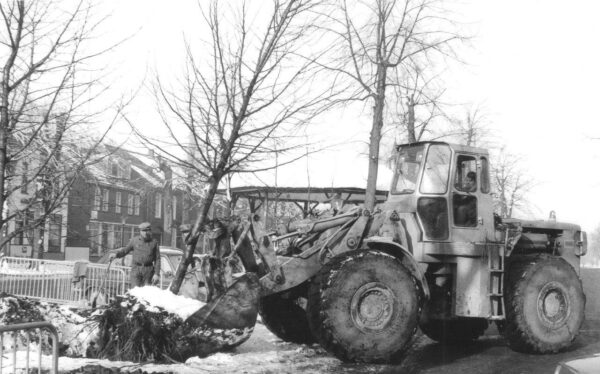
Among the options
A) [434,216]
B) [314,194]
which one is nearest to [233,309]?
[434,216]

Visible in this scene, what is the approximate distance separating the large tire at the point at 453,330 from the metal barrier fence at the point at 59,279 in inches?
239

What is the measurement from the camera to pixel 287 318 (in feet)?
30.2

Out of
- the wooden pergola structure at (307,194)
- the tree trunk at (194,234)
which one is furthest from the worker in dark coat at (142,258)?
the wooden pergola structure at (307,194)

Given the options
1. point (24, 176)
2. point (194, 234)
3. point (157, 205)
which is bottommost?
point (194, 234)

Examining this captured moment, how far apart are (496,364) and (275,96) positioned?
4.63m

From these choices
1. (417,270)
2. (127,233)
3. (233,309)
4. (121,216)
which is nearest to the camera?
(233,309)

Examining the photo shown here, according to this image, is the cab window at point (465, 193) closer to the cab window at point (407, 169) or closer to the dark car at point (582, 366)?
the cab window at point (407, 169)

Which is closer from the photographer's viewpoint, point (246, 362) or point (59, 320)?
point (246, 362)

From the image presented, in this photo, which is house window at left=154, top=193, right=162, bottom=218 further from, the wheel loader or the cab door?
the cab door

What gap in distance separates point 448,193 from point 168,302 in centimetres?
404

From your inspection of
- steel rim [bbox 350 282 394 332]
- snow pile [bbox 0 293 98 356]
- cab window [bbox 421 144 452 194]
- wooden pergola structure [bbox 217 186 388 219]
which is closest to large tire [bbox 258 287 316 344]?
steel rim [bbox 350 282 394 332]

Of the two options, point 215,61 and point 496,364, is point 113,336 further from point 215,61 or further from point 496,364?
point 496,364

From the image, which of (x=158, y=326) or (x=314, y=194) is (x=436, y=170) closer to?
(x=158, y=326)

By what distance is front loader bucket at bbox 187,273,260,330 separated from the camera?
7355mm
